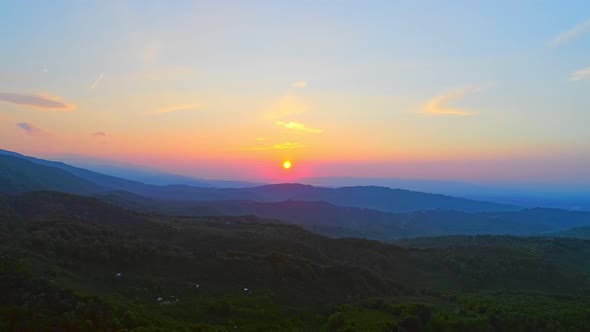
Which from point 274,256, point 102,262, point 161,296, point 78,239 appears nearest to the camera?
point 161,296

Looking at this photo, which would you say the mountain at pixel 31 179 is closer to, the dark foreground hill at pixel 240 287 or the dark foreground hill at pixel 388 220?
the dark foreground hill at pixel 388 220

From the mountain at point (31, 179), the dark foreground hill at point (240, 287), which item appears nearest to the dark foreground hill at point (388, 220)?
the mountain at point (31, 179)

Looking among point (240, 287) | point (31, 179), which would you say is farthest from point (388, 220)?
point (240, 287)

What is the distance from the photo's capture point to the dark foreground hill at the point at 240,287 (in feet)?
85.1

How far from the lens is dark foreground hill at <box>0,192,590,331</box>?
25944mm

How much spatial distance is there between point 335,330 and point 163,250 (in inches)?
861

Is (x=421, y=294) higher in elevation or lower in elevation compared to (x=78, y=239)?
lower

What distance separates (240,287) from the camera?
36.5 m

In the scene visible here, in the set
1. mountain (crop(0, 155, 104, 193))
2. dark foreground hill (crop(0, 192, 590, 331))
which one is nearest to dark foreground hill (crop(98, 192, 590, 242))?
mountain (crop(0, 155, 104, 193))

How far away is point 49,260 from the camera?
34.8 meters

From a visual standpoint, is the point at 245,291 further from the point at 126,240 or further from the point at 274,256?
the point at 126,240

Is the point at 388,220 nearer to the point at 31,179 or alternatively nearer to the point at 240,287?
the point at 31,179

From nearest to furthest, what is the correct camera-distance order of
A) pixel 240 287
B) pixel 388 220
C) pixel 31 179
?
1. pixel 240 287
2. pixel 31 179
3. pixel 388 220

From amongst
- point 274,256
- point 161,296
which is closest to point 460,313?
point 274,256
